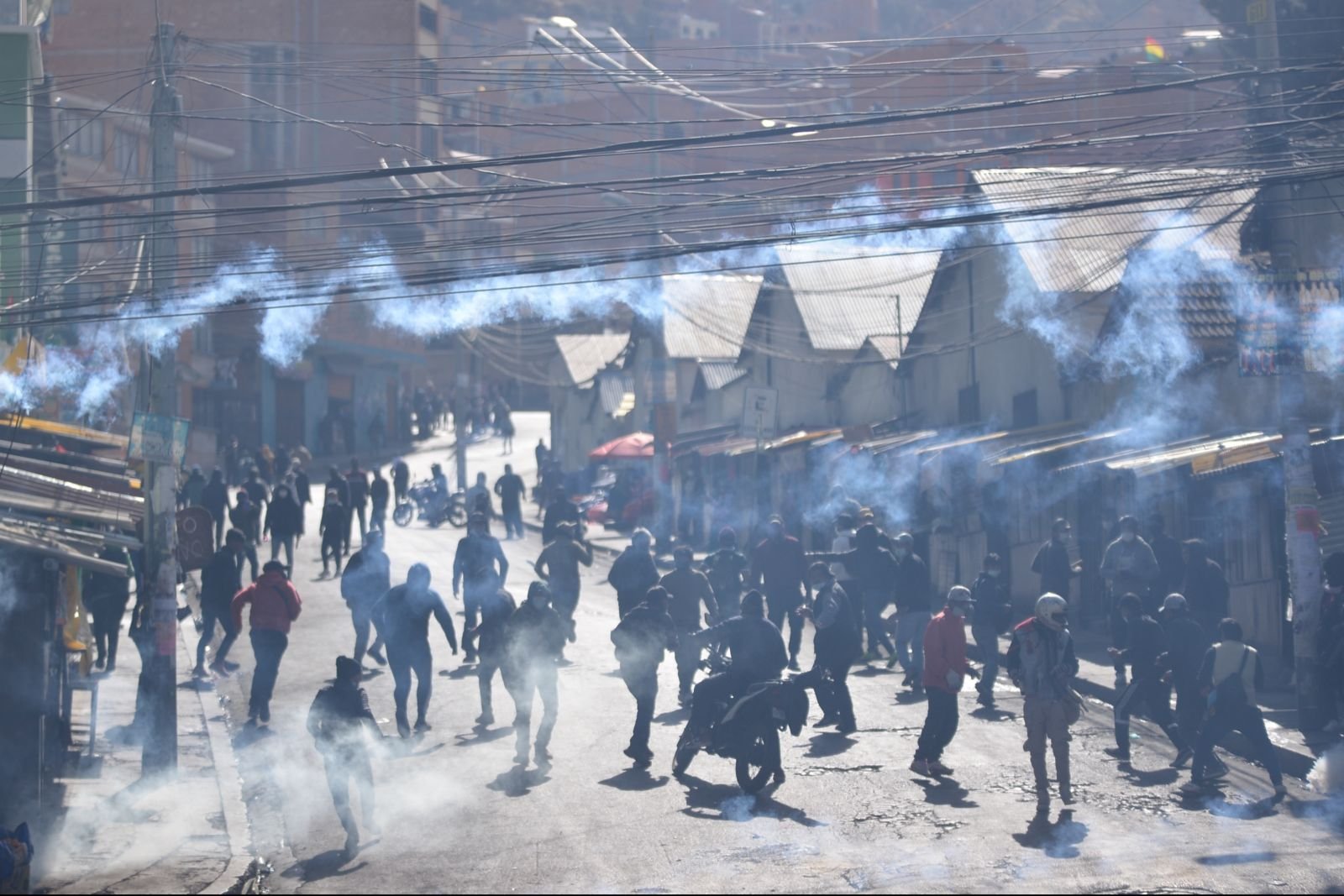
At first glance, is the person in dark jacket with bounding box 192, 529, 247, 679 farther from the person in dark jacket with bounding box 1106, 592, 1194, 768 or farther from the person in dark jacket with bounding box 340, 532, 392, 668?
the person in dark jacket with bounding box 1106, 592, 1194, 768

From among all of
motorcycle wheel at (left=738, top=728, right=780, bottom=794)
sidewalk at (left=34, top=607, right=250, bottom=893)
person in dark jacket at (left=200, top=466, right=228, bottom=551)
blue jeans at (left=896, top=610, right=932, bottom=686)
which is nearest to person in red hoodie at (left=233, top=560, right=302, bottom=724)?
sidewalk at (left=34, top=607, right=250, bottom=893)

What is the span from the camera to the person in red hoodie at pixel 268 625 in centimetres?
1449

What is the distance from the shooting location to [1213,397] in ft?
63.9

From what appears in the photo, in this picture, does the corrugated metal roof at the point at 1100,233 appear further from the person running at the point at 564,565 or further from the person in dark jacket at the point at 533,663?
the person in dark jacket at the point at 533,663

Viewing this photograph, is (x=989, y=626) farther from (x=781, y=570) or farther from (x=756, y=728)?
(x=756, y=728)

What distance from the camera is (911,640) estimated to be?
A: 1591 cm

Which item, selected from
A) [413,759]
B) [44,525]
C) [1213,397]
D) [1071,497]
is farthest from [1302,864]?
[1071,497]

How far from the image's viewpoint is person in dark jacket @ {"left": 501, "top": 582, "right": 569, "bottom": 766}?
12.4 metres

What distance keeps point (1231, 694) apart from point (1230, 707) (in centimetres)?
12

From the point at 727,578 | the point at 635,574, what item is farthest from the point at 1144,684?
the point at 727,578

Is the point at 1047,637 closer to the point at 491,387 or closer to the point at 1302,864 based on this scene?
the point at 1302,864

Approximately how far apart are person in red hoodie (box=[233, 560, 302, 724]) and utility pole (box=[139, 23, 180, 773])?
1461mm

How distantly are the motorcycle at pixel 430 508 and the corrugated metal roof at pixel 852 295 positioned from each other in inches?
372

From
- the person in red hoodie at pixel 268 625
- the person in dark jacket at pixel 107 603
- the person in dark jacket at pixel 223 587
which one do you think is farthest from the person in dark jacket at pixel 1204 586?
the person in dark jacket at pixel 107 603
